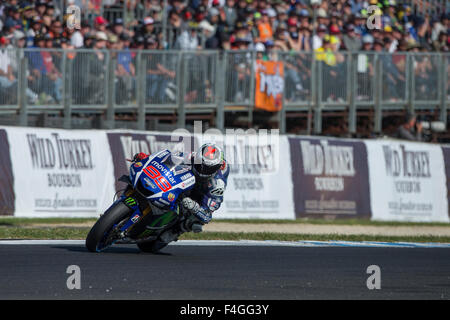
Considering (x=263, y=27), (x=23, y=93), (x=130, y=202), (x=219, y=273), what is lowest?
(x=219, y=273)

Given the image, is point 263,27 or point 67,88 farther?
point 263,27

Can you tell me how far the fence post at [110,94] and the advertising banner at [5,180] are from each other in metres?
2.65

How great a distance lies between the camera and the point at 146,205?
435 inches

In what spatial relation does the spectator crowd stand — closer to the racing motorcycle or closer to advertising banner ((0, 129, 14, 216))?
advertising banner ((0, 129, 14, 216))

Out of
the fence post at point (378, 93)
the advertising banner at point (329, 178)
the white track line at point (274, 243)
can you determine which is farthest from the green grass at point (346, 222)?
the white track line at point (274, 243)

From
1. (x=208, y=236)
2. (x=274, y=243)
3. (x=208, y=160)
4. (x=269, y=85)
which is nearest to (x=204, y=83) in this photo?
(x=269, y=85)

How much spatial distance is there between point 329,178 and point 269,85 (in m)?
2.42

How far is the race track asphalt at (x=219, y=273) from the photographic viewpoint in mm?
8508

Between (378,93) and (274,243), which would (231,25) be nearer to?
(378,93)

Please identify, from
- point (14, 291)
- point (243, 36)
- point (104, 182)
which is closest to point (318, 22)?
point (243, 36)

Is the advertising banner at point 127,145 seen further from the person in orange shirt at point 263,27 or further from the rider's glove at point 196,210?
the rider's glove at point 196,210

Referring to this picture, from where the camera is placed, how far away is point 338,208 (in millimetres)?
22312

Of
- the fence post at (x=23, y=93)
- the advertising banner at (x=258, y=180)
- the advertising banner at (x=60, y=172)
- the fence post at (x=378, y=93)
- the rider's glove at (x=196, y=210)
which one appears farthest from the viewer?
the fence post at (x=378, y=93)

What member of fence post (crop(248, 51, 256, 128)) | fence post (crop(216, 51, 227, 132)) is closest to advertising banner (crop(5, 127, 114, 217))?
fence post (crop(216, 51, 227, 132))
